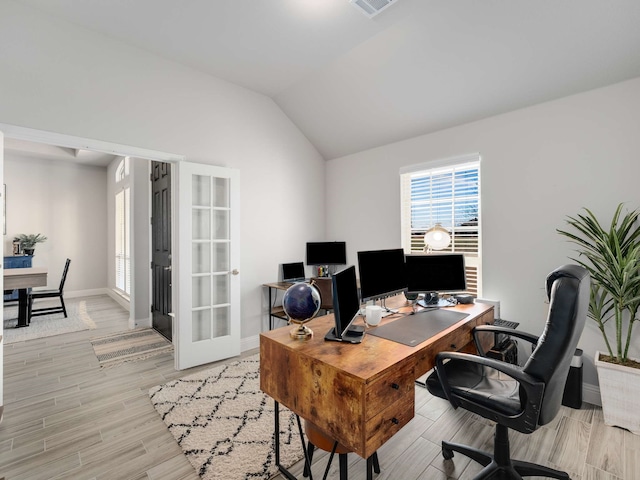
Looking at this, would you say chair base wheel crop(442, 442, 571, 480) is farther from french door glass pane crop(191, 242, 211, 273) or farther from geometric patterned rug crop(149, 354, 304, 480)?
french door glass pane crop(191, 242, 211, 273)

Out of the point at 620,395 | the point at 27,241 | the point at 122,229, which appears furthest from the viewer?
the point at 122,229

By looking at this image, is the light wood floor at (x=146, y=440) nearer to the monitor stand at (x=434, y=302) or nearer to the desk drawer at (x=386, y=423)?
the desk drawer at (x=386, y=423)

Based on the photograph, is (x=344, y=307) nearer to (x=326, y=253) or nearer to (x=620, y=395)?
(x=620, y=395)

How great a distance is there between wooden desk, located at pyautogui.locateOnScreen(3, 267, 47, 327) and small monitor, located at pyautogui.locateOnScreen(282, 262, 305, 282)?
12.0ft

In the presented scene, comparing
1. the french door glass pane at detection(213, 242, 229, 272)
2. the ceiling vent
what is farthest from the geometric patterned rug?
the ceiling vent

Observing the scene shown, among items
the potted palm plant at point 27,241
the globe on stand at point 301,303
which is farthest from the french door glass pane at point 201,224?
the potted palm plant at point 27,241

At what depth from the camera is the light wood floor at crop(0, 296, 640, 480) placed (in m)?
1.83

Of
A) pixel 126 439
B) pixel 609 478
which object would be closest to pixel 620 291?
pixel 609 478

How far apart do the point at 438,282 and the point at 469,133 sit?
5.72ft

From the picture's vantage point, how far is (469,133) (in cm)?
324

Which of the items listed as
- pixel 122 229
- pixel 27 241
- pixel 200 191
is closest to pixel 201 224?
pixel 200 191

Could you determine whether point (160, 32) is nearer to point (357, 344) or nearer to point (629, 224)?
point (357, 344)

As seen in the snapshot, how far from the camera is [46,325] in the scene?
4.72m

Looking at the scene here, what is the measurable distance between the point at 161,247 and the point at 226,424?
9.48 feet
